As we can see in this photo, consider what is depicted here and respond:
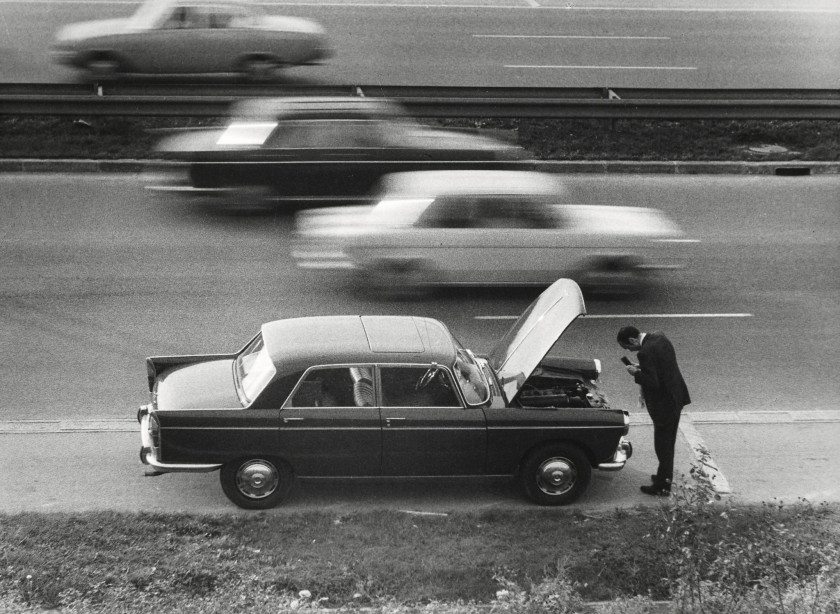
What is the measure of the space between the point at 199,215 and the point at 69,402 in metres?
5.69

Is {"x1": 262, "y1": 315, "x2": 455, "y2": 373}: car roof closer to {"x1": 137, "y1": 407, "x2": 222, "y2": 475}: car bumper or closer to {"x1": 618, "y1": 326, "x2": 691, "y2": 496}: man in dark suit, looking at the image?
{"x1": 137, "y1": 407, "x2": 222, "y2": 475}: car bumper

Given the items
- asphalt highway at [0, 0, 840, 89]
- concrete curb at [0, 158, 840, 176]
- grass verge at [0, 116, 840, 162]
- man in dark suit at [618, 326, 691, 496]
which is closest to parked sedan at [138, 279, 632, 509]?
man in dark suit at [618, 326, 691, 496]

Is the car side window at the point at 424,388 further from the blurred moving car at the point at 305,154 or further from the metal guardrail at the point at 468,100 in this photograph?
the metal guardrail at the point at 468,100

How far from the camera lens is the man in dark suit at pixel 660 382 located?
8.23m

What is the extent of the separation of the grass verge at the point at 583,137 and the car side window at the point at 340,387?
1079 centimetres

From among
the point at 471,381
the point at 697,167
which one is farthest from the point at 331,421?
the point at 697,167

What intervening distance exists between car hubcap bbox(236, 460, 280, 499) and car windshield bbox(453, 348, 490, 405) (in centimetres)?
157

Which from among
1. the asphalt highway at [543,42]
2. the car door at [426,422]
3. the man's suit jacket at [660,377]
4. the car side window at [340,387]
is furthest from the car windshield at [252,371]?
the asphalt highway at [543,42]

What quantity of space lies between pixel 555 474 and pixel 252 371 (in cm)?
249

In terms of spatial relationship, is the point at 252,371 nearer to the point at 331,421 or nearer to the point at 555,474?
the point at 331,421

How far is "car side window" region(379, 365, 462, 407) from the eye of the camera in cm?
797

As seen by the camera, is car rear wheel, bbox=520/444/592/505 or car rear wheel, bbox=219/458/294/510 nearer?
car rear wheel, bbox=219/458/294/510

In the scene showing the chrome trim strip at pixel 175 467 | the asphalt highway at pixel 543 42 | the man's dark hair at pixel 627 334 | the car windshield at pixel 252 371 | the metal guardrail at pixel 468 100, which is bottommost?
the chrome trim strip at pixel 175 467

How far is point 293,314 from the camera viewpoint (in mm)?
11992
